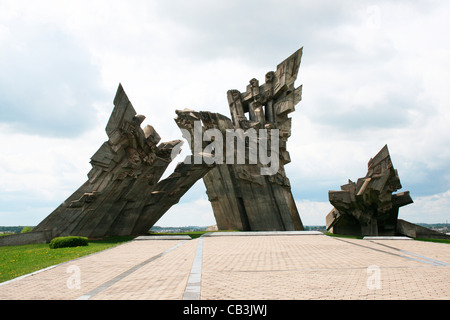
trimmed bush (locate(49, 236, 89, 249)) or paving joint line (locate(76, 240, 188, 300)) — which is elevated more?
trimmed bush (locate(49, 236, 89, 249))

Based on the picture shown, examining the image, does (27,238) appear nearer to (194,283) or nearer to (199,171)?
(199,171)

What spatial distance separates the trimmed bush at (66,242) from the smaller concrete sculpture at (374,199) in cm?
1284

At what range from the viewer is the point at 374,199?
18.7 m

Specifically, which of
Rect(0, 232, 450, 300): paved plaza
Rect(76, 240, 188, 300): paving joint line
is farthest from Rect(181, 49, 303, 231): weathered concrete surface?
Rect(76, 240, 188, 300): paving joint line

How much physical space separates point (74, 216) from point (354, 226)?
15198 millimetres

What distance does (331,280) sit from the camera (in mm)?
5445

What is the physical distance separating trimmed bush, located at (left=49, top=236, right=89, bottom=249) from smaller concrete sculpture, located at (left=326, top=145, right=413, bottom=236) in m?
12.8

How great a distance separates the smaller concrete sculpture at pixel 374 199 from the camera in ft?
60.4

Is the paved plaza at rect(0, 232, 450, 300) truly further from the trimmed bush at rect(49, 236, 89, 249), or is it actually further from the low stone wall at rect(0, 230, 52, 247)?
the low stone wall at rect(0, 230, 52, 247)

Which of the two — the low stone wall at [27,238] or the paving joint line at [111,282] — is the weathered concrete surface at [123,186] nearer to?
the low stone wall at [27,238]

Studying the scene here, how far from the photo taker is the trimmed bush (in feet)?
38.1

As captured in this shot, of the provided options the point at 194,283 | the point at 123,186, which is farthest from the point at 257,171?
the point at 194,283

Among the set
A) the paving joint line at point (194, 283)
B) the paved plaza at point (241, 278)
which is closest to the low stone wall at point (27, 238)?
the paved plaza at point (241, 278)
